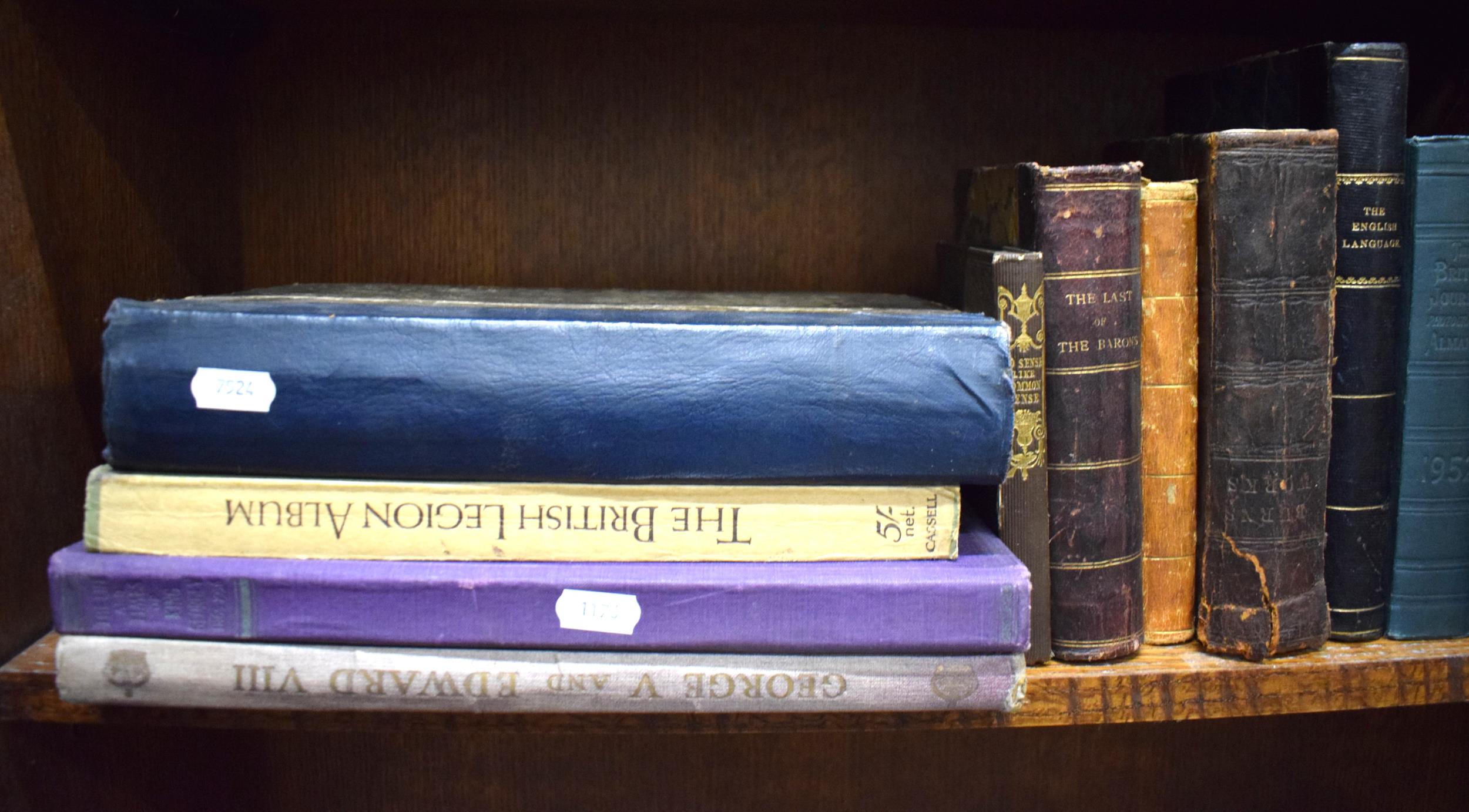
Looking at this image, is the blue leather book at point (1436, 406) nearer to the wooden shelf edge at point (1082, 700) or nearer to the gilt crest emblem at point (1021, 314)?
the wooden shelf edge at point (1082, 700)

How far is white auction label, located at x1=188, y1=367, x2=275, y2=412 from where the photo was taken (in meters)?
0.48

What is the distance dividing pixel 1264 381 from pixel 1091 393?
0.30ft

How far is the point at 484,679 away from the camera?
1.65 feet

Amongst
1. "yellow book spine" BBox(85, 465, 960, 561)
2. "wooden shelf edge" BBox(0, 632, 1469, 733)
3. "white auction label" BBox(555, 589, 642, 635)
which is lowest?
"wooden shelf edge" BBox(0, 632, 1469, 733)

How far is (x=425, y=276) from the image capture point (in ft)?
2.57

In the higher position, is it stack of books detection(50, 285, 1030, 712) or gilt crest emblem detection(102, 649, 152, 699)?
stack of books detection(50, 285, 1030, 712)

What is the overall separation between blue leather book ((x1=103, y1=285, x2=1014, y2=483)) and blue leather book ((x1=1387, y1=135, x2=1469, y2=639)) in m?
0.25

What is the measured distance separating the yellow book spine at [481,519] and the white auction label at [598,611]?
19 millimetres

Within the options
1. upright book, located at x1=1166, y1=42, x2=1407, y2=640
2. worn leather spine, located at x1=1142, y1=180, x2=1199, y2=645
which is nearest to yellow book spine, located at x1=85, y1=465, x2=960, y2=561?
worn leather spine, located at x1=1142, y1=180, x2=1199, y2=645

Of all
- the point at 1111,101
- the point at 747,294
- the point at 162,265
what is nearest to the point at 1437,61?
the point at 1111,101

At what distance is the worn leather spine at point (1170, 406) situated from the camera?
0.56m

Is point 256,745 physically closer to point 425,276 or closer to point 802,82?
point 425,276

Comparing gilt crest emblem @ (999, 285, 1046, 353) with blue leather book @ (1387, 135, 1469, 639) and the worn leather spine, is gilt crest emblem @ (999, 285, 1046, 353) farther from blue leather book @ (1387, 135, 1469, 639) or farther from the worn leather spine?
blue leather book @ (1387, 135, 1469, 639)

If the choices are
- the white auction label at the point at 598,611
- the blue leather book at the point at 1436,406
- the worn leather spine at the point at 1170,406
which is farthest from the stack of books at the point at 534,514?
the blue leather book at the point at 1436,406
